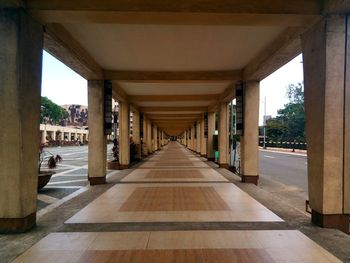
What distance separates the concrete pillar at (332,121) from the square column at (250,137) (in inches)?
224

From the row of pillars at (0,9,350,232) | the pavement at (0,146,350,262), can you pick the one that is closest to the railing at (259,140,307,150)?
the pavement at (0,146,350,262)

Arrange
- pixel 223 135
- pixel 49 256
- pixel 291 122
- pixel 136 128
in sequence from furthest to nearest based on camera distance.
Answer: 1. pixel 291 122
2. pixel 136 128
3. pixel 223 135
4. pixel 49 256

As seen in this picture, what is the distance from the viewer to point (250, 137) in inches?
471

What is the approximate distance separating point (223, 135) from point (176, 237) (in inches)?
509

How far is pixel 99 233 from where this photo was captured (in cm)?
555

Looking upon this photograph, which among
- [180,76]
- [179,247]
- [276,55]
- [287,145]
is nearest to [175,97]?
[180,76]

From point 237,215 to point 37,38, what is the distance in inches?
187

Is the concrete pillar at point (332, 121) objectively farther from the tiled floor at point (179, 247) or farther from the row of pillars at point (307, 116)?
the tiled floor at point (179, 247)

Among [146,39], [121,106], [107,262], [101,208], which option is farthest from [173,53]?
[121,106]

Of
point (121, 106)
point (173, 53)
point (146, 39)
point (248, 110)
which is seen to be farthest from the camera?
point (121, 106)

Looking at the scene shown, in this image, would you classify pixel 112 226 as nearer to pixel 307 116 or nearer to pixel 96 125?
pixel 307 116

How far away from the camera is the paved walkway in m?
4.47

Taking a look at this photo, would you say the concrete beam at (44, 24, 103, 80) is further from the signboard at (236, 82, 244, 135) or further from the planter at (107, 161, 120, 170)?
the planter at (107, 161, 120, 170)

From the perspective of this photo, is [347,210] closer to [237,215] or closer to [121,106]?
[237,215]
